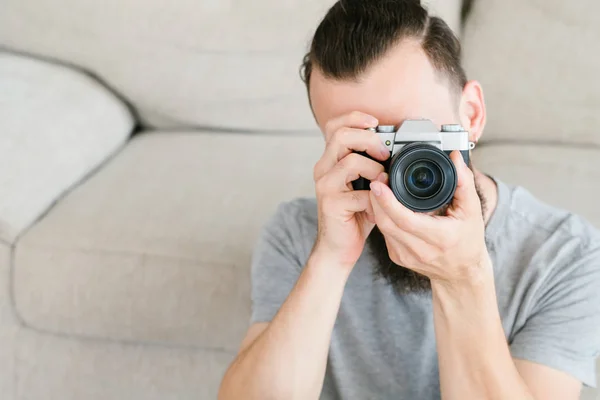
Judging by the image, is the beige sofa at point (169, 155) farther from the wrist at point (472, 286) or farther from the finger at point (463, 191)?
the finger at point (463, 191)

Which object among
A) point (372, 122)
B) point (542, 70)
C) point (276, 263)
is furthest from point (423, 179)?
point (542, 70)

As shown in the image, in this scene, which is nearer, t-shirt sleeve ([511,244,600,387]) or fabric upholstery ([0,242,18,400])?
t-shirt sleeve ([511,244,600,387])

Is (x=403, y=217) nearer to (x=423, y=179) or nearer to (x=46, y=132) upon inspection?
(x=423, y=179)

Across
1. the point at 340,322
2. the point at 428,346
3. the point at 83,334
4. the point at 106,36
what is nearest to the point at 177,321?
the point at 83,334

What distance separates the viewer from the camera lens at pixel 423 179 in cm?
64

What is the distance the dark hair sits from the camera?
790 mm

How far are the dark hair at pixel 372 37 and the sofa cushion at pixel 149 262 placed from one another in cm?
36

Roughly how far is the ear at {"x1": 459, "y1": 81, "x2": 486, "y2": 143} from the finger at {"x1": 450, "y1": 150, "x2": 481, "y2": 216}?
21cm

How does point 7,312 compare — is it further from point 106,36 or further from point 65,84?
point 106,36

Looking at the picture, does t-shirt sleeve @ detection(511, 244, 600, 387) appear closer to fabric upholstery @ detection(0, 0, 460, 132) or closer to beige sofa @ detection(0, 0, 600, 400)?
beige sofa @ detection(0, 0, 600, 400)

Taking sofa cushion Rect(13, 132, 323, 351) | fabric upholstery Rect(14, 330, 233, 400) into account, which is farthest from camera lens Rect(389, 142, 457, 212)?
fabric upholstery Rect(14, 330, 233, 400)

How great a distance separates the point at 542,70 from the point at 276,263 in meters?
0.73

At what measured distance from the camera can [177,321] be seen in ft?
Result: 3.53

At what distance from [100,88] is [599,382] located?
3.81ft
